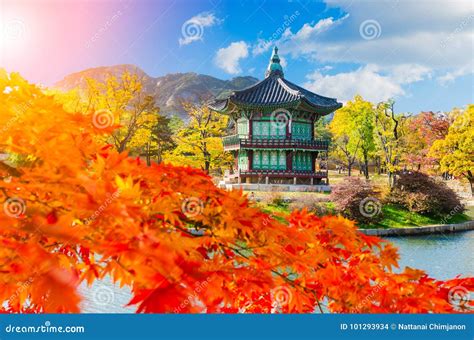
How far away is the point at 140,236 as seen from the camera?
149 centimetres

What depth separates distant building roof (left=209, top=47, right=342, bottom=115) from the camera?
25141mm

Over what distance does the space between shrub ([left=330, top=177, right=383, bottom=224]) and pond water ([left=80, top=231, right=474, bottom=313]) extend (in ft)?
5.85

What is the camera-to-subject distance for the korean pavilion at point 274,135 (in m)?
25.2

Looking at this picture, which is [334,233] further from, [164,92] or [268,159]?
[164,92]

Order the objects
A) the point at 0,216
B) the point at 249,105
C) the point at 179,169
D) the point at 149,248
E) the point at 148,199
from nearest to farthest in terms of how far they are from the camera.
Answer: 1. the point at 149,248
2. the point at 0,216
3. the point at 148,199
4. the point at 179,169
5. the point at 249,105

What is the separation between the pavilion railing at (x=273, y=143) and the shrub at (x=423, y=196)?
6.60 m

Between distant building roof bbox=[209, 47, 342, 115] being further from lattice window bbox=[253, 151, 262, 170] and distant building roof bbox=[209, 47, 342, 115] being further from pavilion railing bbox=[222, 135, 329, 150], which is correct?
lattice window bbox=[253, 151, 262, 170]

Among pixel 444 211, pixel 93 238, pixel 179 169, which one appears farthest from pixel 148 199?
pixel 444 211

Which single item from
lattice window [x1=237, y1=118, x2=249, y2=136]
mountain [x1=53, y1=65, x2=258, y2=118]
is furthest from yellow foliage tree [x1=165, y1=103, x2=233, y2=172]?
mountain [x1=53, y1=65, x2=258, y2=118]

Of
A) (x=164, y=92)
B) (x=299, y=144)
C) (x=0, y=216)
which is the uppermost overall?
(x=164, y=92)

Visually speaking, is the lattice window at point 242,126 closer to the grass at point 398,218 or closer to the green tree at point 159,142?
the green tree at point 159,142

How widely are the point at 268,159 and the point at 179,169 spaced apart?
77.7 feet

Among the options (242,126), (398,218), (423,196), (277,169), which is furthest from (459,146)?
(242,126)

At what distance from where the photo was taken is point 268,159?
25953 mm
